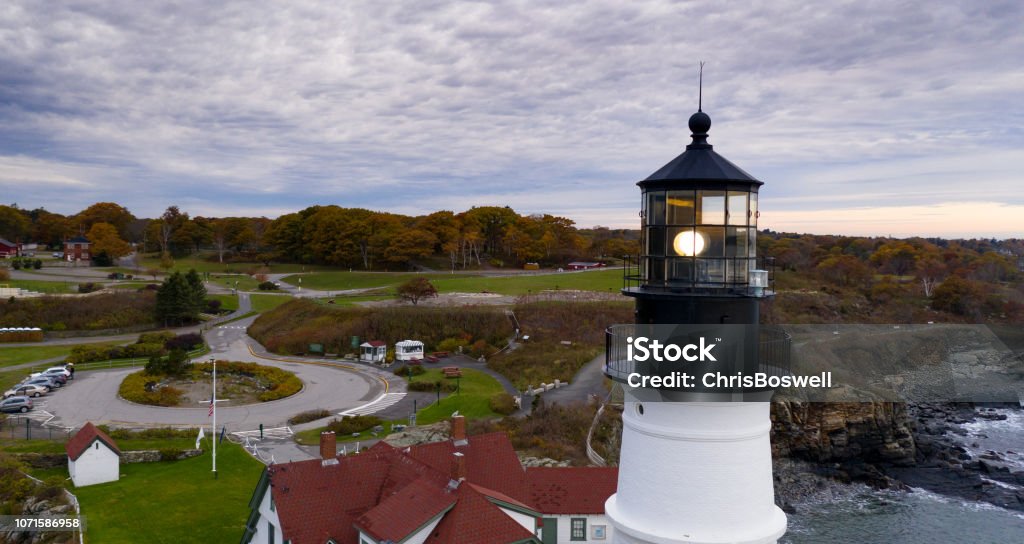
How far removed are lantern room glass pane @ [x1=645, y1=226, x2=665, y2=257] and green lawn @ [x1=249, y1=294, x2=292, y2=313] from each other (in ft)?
157

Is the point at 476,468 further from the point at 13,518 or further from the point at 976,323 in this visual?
the point at 976,323

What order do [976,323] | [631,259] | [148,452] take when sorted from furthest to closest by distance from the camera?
1. [976,323]
2. [148,452]
3. [631,259]

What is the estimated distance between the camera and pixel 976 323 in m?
54.1

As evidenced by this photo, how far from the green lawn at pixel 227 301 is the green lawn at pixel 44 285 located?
965 centimetres

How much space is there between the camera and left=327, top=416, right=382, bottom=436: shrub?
888 inches

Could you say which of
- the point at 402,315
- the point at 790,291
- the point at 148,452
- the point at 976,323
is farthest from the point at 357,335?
the point at 976,323

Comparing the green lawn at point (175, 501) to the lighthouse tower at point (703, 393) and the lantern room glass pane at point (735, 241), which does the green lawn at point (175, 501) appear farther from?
the lantern room glass pane at point (735, 241)

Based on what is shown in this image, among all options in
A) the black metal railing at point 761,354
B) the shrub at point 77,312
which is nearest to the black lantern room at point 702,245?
the black metal railing at point 761,354

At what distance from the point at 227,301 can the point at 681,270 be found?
52404 millimetres

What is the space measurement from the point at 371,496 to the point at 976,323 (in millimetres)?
58125

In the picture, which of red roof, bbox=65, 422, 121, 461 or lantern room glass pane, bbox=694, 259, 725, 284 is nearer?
lantern room glass pane, bbox=694, 259, 725, 284

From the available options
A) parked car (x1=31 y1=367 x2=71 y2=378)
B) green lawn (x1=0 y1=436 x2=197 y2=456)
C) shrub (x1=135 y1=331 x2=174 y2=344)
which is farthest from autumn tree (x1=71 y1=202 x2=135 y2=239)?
green lawn (x1=0 y1=436 x2=197 y2=456)

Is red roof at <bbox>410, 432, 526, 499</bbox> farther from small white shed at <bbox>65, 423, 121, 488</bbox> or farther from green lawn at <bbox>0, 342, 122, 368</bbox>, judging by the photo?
green lawn at <bbox>0, 342, 122, 368</bbox>

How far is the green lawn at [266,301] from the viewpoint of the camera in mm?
50862
